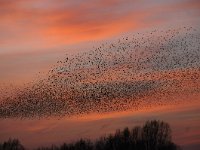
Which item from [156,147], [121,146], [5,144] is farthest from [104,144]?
[5,144]

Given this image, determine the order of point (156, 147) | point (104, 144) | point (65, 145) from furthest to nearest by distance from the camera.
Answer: point (65, 145) < point (104, 144) < point (156, 147)

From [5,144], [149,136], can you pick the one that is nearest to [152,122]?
[149,136]

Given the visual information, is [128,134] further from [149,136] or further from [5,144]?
[5,144]

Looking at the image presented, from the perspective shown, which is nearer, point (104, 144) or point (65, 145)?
point (104, 144)

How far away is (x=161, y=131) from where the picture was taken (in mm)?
87312

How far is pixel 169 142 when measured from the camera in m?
86.0

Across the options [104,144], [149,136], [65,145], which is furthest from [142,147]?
[65,145]

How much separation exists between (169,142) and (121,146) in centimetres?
807

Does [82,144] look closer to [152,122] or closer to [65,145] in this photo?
[65,145]

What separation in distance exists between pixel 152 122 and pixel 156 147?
5984mm

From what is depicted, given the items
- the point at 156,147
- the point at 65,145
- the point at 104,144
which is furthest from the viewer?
the point at 65,145

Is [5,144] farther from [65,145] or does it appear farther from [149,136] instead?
[149,136]

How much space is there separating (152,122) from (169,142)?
5838 mm

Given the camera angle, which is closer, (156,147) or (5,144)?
(156,147)
